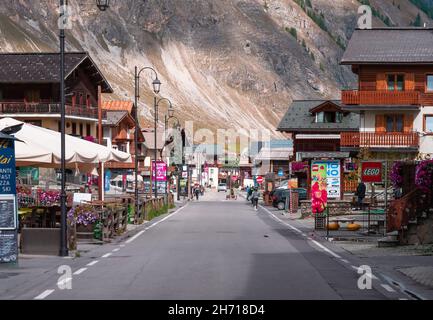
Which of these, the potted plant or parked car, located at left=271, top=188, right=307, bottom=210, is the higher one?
the potted plant

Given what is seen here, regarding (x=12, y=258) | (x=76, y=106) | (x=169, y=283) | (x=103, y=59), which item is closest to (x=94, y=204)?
(x=12, y=258)

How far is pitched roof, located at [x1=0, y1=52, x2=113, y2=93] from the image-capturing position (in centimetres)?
7906

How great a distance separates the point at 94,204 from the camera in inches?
1166

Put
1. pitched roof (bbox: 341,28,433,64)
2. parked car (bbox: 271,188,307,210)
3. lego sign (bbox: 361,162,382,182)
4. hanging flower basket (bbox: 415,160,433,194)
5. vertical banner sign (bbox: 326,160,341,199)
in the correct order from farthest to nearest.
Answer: parked car (bbox: 271,188,307,210) < pitched roof (bbox: 341,28,433,64) < vertical banner sign (bbox: 326,160,341,199) < lego sign (bbox: 361,162,382,182) < hanging flower basket (bbox: 415,160,433,194)

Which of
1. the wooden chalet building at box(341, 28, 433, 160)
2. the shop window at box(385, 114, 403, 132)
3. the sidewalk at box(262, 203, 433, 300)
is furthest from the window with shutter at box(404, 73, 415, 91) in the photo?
the sidewalk at box(262, 203, 433, 300)

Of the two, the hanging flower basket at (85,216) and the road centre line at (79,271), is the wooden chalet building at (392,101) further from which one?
the road centre line at (79,271)

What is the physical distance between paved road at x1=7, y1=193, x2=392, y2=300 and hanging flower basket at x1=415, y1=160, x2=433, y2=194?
3.51 metres

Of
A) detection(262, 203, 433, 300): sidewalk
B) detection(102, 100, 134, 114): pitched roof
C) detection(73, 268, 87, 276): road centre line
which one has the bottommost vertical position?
detection(262, 203, 433, 300): sidewalk

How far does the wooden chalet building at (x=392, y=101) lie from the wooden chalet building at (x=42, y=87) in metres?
26.1

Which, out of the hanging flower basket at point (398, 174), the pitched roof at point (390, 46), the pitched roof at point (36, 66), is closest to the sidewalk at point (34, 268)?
the hanging flower basket at point (398, 174)

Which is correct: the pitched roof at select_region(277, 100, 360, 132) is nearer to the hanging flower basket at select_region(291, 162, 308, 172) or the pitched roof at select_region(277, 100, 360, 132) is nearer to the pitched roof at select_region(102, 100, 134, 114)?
the hanging flower basket at select_region(291, 162, 308, 172)

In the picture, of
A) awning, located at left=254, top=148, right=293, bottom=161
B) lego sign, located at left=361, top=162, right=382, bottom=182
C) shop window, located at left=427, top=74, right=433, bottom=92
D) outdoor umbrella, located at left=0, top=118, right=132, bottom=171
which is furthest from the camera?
awning, located at left=254, top=148, right=293, bottom=161

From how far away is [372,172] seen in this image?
32438 mm

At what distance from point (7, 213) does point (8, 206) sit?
0.15 metres
